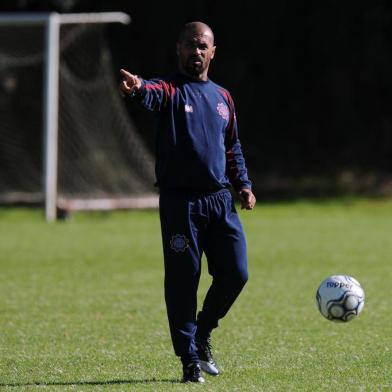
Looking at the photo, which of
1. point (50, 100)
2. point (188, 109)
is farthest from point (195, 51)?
point (50, 100)

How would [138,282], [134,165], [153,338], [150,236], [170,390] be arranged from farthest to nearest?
1. [134,165]
2. [150,236]
3. [138,282]
4. [153,338]
5. [170,390]

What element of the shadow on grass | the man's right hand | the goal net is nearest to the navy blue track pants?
the shadow on grass

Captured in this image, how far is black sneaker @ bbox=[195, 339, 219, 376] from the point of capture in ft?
20.5

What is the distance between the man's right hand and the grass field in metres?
1.63

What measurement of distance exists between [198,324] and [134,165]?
1263 centimetres

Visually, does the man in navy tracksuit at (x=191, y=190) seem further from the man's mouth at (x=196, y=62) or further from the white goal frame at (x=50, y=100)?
the white goal frame at (x=50, y=100)

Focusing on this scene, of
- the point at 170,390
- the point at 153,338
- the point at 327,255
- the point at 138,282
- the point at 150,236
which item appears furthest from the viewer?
the point at 150,236

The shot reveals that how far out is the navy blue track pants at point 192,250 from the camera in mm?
6000

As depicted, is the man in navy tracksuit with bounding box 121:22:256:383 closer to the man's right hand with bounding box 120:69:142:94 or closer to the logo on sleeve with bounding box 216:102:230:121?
the logo on sleeve with bounding box 216:102:230:121

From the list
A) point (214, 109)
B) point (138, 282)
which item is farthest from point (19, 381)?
point (138, 282)

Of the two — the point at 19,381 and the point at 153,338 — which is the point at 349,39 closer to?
the point at 153,338

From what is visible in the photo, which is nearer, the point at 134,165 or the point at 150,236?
the point at 150,236

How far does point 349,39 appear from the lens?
24.3 meters

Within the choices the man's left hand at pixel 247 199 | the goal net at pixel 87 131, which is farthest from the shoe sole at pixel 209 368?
the goal net at pixel 87 131
